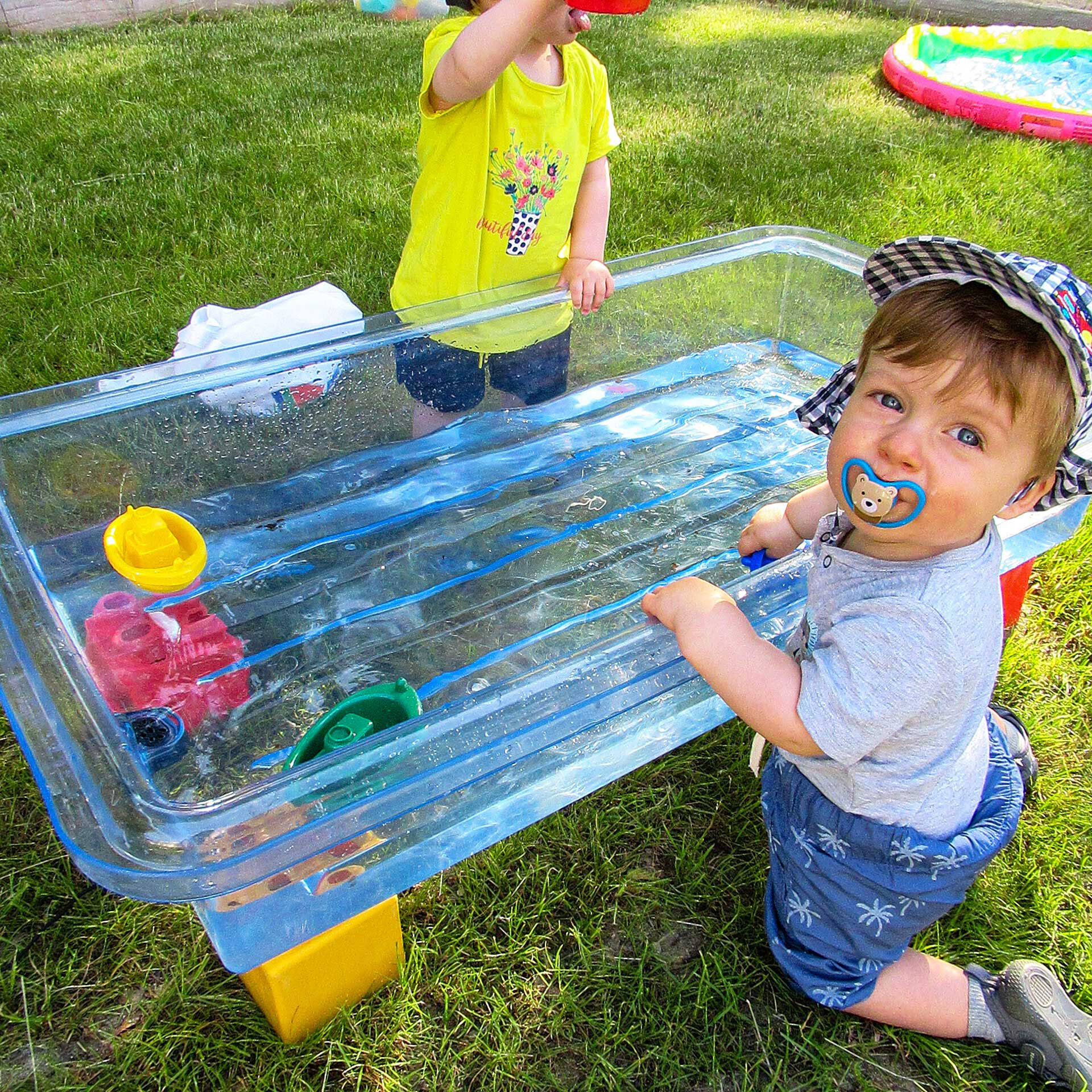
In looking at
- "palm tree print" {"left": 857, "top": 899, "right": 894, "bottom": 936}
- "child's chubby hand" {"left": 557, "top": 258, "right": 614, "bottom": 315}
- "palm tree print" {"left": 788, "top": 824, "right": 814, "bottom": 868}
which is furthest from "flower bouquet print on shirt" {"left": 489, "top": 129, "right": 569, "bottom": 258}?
"palm tree print" {"left": 857, "top": 899, "right": 894, "bottom": 936}

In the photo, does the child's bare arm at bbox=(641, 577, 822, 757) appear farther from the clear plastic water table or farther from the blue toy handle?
the blue toy handle

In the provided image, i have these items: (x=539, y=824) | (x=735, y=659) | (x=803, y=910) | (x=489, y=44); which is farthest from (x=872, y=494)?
(x=489, y=44)

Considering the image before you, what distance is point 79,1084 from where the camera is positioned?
1100 millimetres

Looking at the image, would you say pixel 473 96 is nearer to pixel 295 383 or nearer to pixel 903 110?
pixel 295 383

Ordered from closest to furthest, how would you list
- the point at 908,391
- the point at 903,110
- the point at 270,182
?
1. the point at 908,391
2. the point at 270,182
3. the point at 903,110

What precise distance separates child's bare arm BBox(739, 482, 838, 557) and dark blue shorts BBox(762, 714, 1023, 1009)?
35 centimetres

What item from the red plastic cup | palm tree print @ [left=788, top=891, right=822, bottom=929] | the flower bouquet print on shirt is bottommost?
palm tree print @ [left=788, top=891, right=822, bottom=929]

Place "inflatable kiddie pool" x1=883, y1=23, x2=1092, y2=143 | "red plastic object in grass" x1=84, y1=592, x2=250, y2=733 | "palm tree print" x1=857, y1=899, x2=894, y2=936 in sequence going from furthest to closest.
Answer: "inflatable kiddie pool" x1=883, y1=23, x2=1092, y2=143
"red plastic object in grass" x1=84, y1=592, x2=250, y2=733
"palm tree print" x1=857, y1=899, x2=894, y2=936

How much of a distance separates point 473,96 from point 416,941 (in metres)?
1.30

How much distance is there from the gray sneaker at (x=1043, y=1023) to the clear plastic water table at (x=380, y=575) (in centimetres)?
48

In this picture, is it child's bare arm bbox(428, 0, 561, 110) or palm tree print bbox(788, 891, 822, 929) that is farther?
child's bare arm bbox(428, 0, 561, 110)

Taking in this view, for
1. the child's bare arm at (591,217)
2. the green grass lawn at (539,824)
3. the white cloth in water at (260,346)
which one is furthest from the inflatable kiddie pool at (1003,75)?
the white cloth in water at (260,346)

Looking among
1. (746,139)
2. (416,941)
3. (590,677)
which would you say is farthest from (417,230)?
(746,139)

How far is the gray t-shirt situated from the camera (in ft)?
3.26
